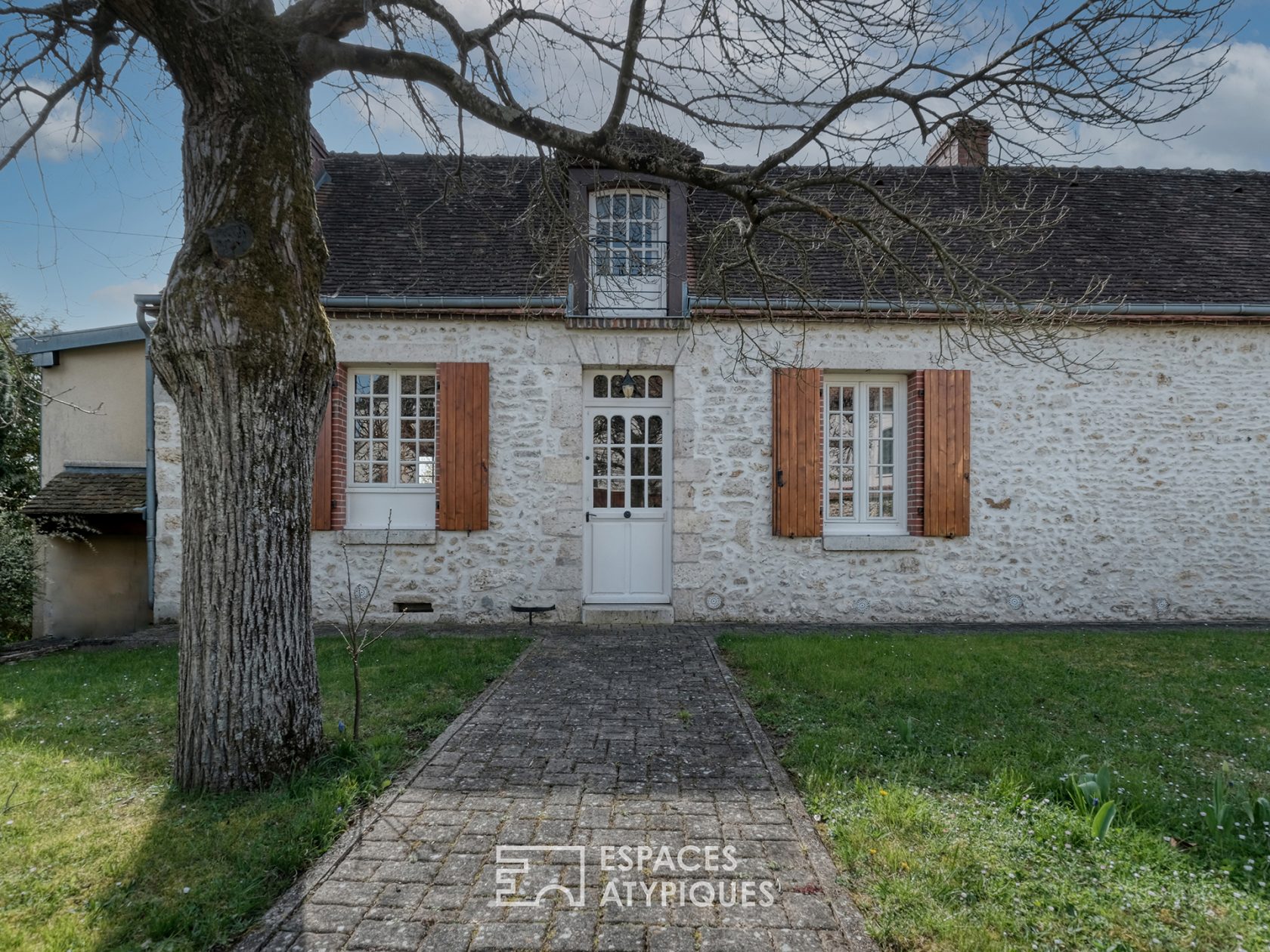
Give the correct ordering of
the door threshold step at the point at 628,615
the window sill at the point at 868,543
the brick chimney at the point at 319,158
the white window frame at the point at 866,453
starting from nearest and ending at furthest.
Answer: the door threshold step at the point at 628,615 → the window sill at the point at 868,543 → the white window frame at the point at 866,453 → the brick chimney at the point at 319,158

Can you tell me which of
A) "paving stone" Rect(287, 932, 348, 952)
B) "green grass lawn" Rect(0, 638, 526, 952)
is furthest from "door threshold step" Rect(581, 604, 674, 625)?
"paving stone" Rect(287, 932, 348, 952)

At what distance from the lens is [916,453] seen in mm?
7918

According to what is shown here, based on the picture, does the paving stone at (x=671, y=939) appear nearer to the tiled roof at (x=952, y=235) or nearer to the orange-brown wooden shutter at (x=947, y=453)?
the tiled roof at (x=952, y=235)

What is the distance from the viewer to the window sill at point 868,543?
782 cm

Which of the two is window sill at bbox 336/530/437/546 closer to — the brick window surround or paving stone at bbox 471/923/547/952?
the brick window surround

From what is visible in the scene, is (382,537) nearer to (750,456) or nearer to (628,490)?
(628,490)

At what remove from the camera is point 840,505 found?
8.17 m

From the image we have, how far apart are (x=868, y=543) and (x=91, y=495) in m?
8.55

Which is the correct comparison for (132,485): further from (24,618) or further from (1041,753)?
(1041,753)

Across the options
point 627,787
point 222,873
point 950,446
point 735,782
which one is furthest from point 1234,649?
point 222,873

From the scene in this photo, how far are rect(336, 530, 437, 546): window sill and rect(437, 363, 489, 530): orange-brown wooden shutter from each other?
198mm

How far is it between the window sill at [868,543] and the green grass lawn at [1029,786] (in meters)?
2.01

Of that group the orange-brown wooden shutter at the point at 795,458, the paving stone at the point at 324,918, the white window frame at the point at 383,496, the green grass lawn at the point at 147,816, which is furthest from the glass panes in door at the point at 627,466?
the paving stone at the point at 324,918

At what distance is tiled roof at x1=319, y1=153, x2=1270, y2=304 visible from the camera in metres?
7.98
